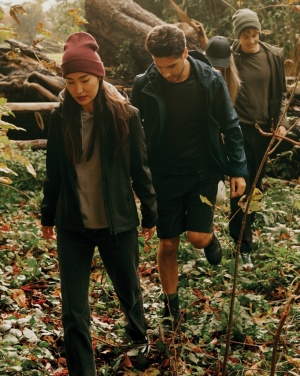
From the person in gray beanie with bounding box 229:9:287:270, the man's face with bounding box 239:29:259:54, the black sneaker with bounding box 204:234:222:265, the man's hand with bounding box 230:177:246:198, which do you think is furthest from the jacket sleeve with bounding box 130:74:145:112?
the man's face with bounding box 239:29:259:54

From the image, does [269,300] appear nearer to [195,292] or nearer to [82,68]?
[195,292]

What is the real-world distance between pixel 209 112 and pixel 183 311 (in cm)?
159

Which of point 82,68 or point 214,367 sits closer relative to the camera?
point 82,68

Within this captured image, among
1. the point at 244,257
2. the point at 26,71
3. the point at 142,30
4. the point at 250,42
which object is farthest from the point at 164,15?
the point at 244,257

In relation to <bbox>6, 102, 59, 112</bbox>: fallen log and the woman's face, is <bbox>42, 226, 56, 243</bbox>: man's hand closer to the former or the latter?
the woman's face

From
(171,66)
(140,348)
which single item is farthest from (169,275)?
(171,66)

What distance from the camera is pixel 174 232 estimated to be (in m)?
4.21

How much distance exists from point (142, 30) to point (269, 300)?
814 cm

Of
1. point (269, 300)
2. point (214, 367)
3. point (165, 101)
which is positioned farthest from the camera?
point (269, 300)

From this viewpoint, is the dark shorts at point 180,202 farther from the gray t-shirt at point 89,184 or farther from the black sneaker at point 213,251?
the gray t-shirt at point 89,184

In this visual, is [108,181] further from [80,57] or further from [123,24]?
[123,24]

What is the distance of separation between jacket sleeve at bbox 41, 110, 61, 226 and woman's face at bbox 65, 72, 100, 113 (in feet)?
0.73

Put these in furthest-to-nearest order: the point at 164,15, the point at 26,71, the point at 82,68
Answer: the point at 164,15
the point at 26,71
the point at 82,68

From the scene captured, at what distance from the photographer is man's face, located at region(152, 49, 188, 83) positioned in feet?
12.2
